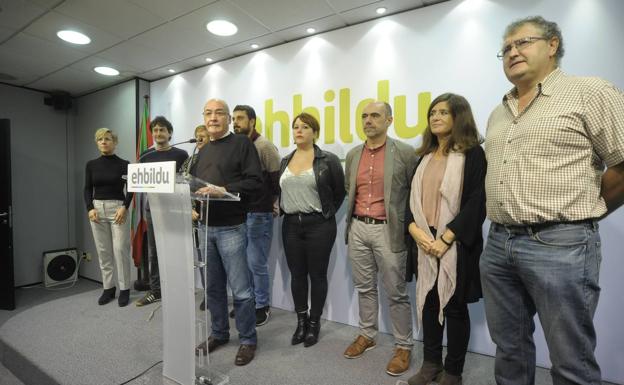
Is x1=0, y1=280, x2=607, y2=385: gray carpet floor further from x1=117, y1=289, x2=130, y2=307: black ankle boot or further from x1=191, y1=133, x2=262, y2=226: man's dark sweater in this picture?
x1=191, y1=133, x2=262, y2=226: man's dark sweater

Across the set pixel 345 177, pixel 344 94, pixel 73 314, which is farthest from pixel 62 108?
pixel 345 177

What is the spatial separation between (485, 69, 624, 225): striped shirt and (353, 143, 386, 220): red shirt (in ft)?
2.79

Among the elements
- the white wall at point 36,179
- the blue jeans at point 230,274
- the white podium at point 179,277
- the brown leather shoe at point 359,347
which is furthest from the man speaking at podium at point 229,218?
the white wall at point 36,179

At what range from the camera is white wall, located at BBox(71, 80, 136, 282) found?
4023 millimetres

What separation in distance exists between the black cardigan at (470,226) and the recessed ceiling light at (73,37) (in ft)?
11.1

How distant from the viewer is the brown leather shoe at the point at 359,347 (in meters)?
2.11

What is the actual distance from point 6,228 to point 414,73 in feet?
14.0

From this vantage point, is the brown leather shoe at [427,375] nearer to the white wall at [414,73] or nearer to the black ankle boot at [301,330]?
the white wall at [414,73]

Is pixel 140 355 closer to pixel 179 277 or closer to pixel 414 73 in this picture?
pixel 179 277

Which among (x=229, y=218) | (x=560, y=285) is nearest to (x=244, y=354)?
(x=229, y=218)

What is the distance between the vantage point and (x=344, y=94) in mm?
2672

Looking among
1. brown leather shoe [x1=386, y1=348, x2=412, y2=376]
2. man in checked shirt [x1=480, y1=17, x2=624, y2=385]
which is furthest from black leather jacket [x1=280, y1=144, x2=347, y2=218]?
man in checked shirt [x1=480, y1=17, x2=624, y2=385]

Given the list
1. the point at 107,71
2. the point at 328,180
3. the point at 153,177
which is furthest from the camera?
the point at 107,71

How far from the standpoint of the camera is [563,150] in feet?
3.66
